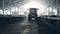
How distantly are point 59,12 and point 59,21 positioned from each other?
1436 millimetres

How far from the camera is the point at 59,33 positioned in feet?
30.3

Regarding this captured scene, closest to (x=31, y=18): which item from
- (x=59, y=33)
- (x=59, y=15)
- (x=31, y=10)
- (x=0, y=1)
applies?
(x=31, y=10)

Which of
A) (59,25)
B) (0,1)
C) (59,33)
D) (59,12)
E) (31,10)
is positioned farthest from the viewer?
(0,1)

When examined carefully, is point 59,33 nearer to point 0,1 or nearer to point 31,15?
point 31,15

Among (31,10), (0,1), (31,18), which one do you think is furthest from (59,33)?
(0,1)

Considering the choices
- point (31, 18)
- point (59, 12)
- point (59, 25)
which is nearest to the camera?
point (59, 25)

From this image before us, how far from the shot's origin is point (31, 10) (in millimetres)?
42688

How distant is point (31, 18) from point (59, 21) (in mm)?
24980

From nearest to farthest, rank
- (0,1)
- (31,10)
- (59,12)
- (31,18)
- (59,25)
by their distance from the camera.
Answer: (59,25)
(59,12)
(31,18)
(31,10)
(0,1)

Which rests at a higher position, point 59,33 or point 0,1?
point 0,1

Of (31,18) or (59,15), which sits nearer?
(59,15)

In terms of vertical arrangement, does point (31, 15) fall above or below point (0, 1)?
below

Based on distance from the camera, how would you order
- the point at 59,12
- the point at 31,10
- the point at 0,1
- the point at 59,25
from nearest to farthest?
1. the point at 59,25
2. the point at 59,12
3. the point at 31,10
4. the point at 0,1

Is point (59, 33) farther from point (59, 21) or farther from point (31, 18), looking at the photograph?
point (31, 18)
